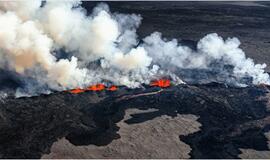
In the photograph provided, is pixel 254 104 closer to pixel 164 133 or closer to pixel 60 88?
pixel 164 133

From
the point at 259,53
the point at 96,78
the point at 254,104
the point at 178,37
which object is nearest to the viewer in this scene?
the point at 254,104

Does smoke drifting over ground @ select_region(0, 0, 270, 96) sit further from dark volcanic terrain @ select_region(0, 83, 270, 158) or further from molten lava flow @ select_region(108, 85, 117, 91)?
dark volcanic terrain @ select_region(0, 83, 270, 158)

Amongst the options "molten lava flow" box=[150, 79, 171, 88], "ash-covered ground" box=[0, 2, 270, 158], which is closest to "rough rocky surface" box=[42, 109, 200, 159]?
"ash-covered ground" box=[0, 2, 270, 158]

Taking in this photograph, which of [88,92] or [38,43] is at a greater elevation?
[38,43]

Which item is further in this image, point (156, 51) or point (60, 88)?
point (156, 51)

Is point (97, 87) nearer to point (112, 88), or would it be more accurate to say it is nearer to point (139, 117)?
point (112, 88)

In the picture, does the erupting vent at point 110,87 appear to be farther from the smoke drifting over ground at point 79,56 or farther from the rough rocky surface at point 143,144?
the rough rocky surface at point 143,144

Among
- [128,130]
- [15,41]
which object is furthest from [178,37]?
[128,130]
